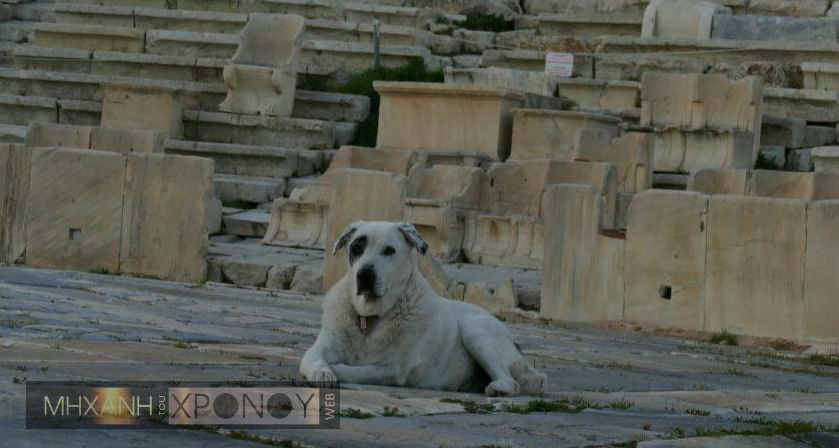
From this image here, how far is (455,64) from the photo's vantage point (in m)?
26.4

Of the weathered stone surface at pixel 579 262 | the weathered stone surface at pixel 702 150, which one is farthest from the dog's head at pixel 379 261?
the weathered stone surface at pixel 702 150

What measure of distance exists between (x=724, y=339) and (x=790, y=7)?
1521 cm

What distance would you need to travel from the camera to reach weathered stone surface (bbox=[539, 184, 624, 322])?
1558cm

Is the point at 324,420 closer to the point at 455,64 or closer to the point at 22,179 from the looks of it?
the point at 22,179

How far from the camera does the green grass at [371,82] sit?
78.2ft

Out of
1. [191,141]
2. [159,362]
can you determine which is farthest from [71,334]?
[191,141]

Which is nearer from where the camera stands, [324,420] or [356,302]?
[324,420]

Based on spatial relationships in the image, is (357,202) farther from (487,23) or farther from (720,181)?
(487,23)

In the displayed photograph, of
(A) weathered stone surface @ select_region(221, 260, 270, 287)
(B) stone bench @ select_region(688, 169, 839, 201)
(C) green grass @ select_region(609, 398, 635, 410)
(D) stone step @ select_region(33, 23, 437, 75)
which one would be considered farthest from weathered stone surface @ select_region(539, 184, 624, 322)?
(D) stone step @ select_region(33, 23, 437, 75)

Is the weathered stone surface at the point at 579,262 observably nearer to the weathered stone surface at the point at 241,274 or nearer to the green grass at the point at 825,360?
the green grass at the point at 825,360

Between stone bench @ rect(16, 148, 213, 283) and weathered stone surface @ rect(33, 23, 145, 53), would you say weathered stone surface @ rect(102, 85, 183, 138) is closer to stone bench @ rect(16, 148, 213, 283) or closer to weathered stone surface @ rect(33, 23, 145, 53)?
weathered stone surface @ rect(33, 23, 145, 53)

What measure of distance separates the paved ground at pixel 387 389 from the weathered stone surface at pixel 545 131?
621 cm

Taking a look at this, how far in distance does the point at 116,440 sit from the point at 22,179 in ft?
38.2

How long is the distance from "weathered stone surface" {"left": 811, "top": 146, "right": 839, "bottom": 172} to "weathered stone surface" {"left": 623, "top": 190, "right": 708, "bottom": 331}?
694 centimetres
